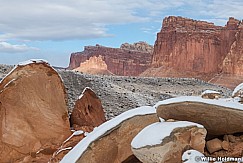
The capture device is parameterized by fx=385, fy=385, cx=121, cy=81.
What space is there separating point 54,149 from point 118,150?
275cm

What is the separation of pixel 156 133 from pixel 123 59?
8676 cm

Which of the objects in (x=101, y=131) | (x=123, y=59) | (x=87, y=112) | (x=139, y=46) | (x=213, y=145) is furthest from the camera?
(x=139, y=46)

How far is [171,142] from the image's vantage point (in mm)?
3604

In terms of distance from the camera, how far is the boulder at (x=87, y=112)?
8523 mm

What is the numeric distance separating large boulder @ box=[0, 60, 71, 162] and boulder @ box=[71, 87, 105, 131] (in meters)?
0.76

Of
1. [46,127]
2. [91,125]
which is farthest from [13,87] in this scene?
[91,125]

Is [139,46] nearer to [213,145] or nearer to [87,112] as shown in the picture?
[87,112]

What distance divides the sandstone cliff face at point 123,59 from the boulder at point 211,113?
8218cm

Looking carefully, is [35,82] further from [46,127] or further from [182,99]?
[182,99]

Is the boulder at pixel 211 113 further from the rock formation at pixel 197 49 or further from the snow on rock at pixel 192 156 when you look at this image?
the rock formation at pixel 197 49

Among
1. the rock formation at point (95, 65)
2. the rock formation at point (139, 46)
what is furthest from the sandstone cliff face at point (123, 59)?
the rock formation at point (139, 46)

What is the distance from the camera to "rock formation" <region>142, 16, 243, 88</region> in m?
61.9

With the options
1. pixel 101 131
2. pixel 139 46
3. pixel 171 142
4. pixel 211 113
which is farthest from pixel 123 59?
pixel 171 142

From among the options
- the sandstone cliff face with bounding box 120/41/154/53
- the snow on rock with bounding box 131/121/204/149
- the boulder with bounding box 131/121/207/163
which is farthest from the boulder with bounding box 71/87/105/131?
the sandstone cliff face with bounding box 120/41/154/53
